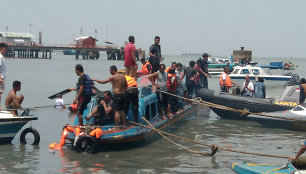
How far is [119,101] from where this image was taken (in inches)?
652

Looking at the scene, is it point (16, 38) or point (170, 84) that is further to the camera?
point (16, 38)

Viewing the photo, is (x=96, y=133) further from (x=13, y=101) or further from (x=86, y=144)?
(x=13, y=101)

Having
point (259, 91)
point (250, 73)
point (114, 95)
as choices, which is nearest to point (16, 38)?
point (250, 73)

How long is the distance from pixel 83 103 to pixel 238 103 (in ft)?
30.8

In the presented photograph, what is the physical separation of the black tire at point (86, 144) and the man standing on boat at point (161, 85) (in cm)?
373

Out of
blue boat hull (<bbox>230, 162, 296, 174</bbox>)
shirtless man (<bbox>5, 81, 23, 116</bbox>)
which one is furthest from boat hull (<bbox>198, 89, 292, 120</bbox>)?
blue boat hull (<bbox>230, 162, 296, 174</bbox>)

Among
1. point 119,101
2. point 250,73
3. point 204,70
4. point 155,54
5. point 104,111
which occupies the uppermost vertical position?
point 155,54

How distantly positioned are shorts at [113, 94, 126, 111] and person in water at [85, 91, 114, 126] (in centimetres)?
43

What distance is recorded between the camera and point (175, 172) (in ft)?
47.0

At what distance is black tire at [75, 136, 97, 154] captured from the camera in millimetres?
15773

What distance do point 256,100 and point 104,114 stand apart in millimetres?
8770

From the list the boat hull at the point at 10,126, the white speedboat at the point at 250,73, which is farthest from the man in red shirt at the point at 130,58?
the white speedboat at the point at 250,73

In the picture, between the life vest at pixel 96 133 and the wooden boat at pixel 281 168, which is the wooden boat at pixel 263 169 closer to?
the wooden boat at pixel 281 168

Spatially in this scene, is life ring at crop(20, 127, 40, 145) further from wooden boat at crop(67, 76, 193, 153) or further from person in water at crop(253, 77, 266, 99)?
→ person in water at crop(253, 77, 266, 99)
